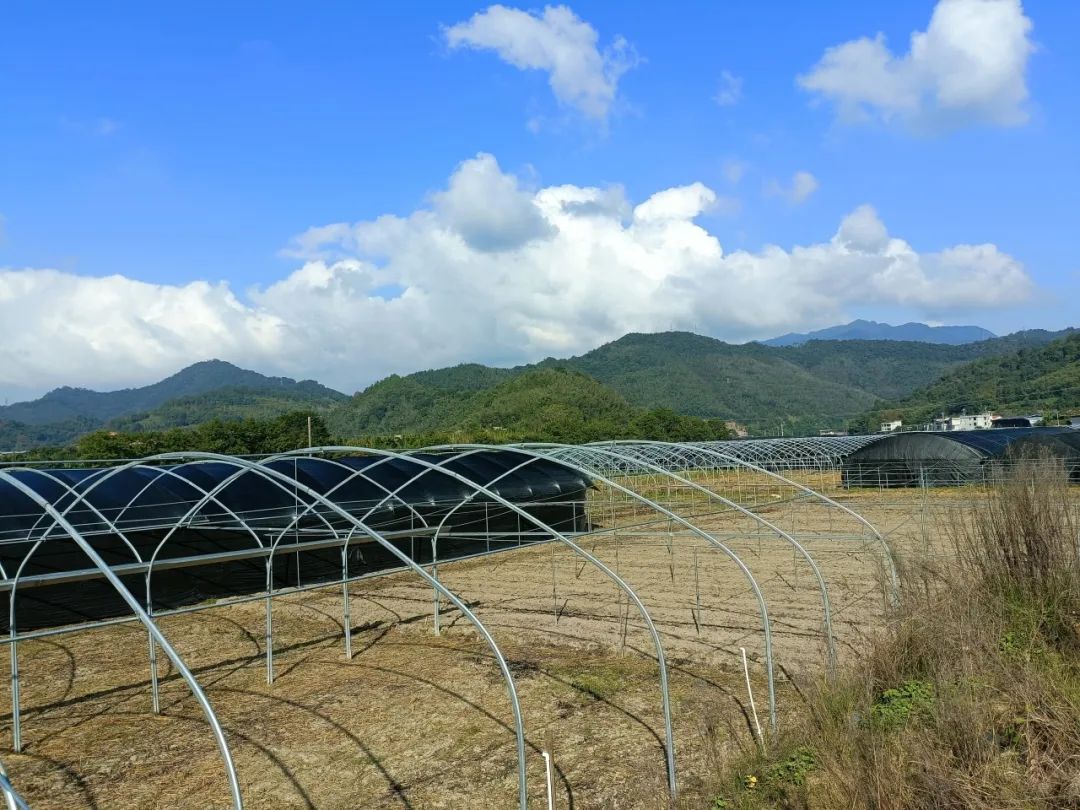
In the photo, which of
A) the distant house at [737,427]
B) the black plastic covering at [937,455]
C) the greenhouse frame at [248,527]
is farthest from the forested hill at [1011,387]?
the greenhouse frame at [248,527]

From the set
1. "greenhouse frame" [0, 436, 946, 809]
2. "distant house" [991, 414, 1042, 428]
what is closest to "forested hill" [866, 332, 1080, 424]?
"distant house" [991, 414, 1042, 428]

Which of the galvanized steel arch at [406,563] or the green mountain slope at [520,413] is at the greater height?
the green mountain slope at [520,413]

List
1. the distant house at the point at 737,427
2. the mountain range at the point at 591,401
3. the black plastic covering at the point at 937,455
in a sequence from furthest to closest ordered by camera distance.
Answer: the distant house at the point at 737,427 → the mountain range at the point at 591,401 → the black plastic covering at the point at 937,455

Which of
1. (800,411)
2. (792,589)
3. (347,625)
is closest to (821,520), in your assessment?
(792,589)

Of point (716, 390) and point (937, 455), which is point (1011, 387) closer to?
point (716, 390)

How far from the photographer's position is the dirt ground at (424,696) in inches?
309

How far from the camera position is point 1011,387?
107 metres

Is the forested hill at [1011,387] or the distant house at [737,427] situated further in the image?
the distant house at [737,427]

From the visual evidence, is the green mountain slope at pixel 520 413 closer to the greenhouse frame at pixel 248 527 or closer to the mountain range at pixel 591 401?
the mountain range at pixel 591 401

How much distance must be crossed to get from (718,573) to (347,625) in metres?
9.53

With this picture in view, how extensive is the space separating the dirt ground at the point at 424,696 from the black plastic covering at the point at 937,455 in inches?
844

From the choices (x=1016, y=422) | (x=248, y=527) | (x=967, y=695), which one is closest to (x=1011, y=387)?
(x=1016, y=422)

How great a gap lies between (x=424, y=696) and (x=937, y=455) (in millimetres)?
33477

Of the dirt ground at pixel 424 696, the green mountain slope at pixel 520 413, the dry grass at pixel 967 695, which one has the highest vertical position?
the green mountain slope at pixel 520 413
